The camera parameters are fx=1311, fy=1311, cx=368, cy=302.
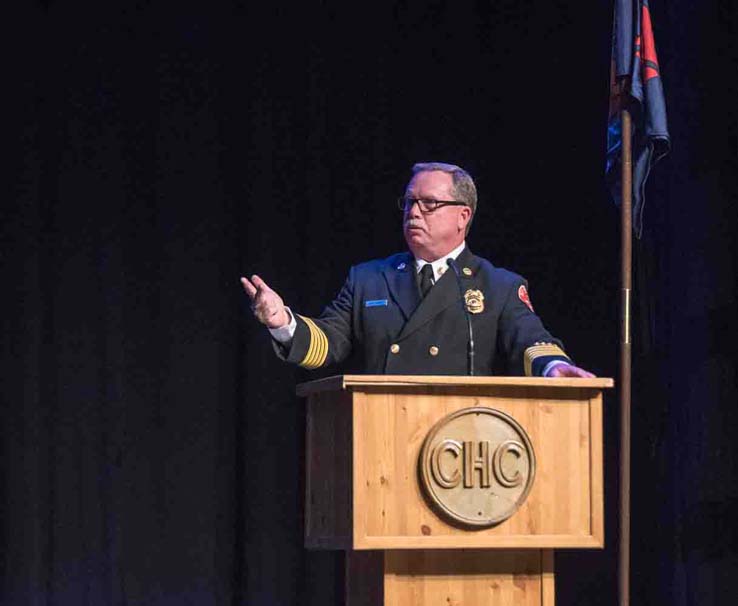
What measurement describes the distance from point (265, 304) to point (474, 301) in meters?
0.63

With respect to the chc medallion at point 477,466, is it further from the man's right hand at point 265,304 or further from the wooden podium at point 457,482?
the man's right hand at point 265,304

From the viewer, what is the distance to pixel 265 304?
10.1 ft

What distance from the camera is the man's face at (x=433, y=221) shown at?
11.4ft

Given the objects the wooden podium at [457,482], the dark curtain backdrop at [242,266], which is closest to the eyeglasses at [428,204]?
the wooden podium at [457,482]

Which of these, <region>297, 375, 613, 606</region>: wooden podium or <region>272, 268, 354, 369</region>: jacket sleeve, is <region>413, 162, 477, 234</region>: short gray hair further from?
<region>297, 375, 613, 606</region>: wooden podium

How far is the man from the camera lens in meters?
3.40

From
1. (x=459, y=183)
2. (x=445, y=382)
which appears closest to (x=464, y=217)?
(x=459, y=183)

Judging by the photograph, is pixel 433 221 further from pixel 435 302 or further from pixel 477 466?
pixel 477 466

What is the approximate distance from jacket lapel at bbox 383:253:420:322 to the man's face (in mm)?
45

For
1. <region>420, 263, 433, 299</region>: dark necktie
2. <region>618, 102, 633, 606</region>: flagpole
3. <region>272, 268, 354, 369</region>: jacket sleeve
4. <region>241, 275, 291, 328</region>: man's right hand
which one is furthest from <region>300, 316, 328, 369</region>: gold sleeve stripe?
<region>618, 102, 633, 606</region>: flagpole

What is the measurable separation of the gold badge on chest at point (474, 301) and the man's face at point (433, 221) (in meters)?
0.15

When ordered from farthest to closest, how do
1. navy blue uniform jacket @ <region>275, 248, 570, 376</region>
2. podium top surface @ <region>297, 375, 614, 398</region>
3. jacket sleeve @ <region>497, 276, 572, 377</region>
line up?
navy blue uniform jacket @ <region>275, 248, 570, 376</region> → jacket sleeve @ <region>497, 276, 572, 377</region> → podium top surface @ <region>297, 375, 614, 398</region>

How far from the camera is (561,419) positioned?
115 inches

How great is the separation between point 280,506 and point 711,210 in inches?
69.7
